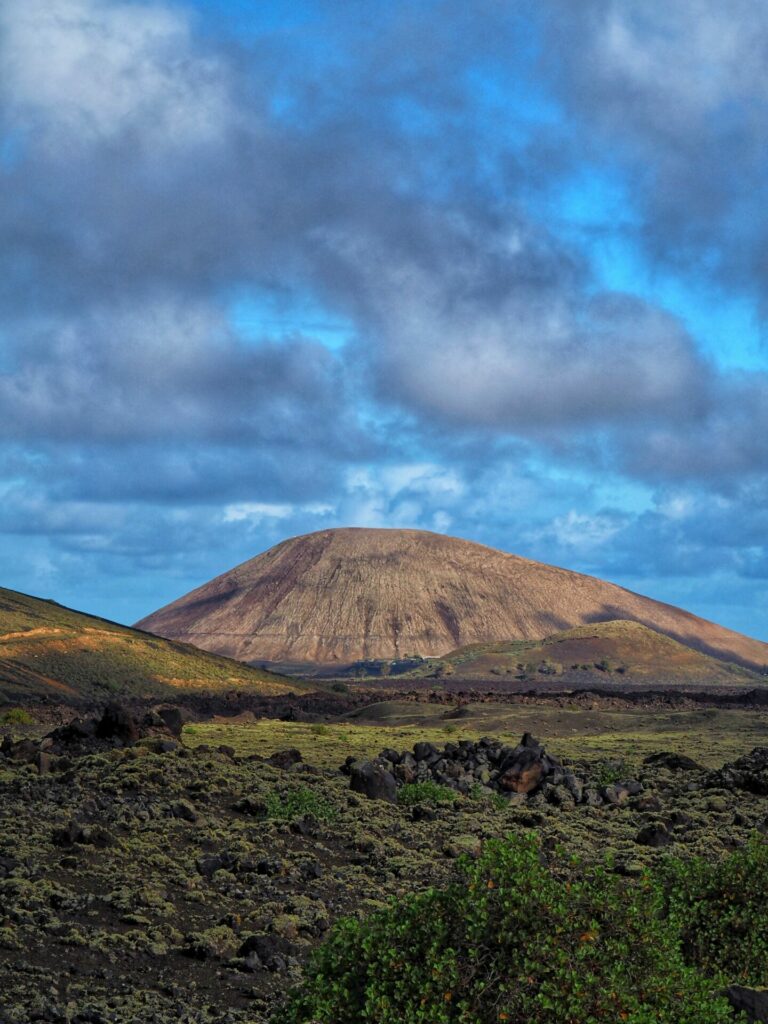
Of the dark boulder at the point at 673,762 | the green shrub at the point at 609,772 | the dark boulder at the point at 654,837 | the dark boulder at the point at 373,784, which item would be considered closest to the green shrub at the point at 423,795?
the dark boulder at the point at 373,784

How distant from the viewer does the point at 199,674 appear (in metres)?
76.1

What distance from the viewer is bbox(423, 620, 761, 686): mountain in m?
128

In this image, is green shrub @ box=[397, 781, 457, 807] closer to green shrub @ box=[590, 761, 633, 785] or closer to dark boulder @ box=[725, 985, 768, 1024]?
green shrub @ box=[590, 761, 633, 785]

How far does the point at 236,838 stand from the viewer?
59.0 ft

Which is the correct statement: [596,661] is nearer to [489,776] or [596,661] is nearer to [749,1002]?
[489,776]

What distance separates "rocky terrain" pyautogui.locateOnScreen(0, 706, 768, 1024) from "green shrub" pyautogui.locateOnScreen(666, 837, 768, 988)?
42.1 inches

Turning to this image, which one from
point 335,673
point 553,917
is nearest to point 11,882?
point 553,917

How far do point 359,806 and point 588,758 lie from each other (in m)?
12.8

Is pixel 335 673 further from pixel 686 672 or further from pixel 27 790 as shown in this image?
pixel 27 790

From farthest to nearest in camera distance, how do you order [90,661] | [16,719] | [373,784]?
1. [90,661]
2. [16,719]
3. [373,784]

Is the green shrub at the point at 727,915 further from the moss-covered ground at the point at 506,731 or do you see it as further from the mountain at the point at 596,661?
the mountain at the point at 596,661

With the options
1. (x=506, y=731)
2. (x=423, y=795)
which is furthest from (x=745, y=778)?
(x=506, y=731)

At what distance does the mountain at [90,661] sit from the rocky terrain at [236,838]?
34545mm

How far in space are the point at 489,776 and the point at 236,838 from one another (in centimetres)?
844
